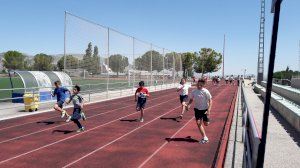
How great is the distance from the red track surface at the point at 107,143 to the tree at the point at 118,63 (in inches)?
560

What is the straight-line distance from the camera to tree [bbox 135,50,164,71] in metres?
38.8

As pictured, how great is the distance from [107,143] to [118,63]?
883 inches

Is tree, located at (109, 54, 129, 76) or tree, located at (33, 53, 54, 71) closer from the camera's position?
tree, located at (109, 54, 129, 76)

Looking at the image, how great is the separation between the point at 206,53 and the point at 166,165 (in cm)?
11370

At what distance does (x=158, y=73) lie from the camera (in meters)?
47.2

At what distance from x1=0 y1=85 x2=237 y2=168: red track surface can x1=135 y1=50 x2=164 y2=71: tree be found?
22.7 metres

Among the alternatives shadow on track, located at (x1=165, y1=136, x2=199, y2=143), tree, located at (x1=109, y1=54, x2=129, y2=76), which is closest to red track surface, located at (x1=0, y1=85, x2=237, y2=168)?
shadow on track, located at (x1=165, y1=136, x2=199, y2=143)

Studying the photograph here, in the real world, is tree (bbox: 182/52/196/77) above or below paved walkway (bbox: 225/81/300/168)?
above

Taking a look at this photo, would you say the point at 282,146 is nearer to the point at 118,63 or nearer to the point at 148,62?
the point at 118,63

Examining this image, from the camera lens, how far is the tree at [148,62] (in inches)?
1527

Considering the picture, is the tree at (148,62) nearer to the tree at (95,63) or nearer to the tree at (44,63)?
the tree at (95,63)

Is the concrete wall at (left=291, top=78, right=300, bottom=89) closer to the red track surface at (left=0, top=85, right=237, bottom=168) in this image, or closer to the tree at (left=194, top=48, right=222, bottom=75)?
the red track surface at (left=0, top=85, right=237, bottom=168)

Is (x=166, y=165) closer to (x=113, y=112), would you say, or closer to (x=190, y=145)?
(x=190, y=145)

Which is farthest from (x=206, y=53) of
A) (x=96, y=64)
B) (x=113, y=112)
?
(x=113, y=112)
